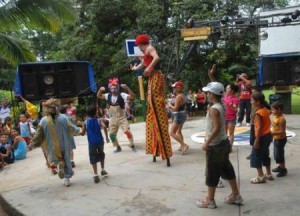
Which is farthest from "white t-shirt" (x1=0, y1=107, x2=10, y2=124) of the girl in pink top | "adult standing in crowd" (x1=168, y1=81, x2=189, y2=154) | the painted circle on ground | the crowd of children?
the girl in pink top

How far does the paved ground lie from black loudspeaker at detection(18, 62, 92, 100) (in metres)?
2.70

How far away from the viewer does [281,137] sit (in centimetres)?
607

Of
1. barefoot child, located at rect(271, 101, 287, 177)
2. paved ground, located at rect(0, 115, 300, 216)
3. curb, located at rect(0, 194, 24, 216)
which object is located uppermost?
barefoot child, located at rect(271, 101, 287, 177)

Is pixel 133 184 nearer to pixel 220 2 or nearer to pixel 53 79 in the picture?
pixel 53 79

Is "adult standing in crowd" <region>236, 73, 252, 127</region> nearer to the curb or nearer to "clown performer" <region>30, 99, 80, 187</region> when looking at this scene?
"clown performer" <region>30, 99, 80, 187</region>

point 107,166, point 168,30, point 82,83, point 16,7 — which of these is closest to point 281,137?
point 107,166

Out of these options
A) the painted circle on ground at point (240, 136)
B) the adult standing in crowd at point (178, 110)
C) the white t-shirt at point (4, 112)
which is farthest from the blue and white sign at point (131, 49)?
the white t-shirt at point (4, 112)

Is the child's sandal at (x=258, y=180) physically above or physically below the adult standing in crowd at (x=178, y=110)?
below

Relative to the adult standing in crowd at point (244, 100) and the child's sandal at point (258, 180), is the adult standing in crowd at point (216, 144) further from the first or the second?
the adult standing in crowd at point (244, 100)

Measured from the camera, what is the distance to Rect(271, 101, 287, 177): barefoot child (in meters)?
6.01

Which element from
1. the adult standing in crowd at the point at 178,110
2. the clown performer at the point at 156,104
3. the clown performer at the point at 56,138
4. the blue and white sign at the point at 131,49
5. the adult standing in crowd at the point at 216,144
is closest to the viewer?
the adult standing in crowd at the point at 216,144

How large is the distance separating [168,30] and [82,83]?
10.5 meters

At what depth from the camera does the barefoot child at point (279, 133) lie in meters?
6.01

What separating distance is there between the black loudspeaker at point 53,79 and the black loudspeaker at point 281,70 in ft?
23.5
